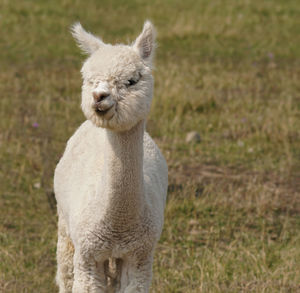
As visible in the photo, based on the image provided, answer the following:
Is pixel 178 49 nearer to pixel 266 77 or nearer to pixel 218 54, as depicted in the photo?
pixel 218 54

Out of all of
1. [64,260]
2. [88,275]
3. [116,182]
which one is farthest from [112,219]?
[64,260]

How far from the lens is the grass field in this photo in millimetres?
4730

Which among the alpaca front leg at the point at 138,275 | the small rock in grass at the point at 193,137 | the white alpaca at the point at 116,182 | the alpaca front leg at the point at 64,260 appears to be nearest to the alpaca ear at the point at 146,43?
the white alpaca at the point at 116,182

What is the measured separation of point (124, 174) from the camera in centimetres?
312

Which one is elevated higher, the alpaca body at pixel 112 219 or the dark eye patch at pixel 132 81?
the dark eye patch at pixel 132 81

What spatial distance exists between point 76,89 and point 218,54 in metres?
3.13

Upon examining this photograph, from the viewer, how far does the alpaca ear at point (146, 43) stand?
3.19 m

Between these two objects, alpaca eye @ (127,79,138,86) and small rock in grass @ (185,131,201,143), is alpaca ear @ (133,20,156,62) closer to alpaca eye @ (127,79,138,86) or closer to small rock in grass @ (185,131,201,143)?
alpaca eye @ (127,79,138,86)

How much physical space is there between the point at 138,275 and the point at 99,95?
1059 millimetres

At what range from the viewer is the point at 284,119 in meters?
7.67

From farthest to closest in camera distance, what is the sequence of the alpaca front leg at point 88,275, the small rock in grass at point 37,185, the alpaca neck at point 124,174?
the small rock in grass at point 37,185
the alpaca front leg at point 88,275
the alpaca neck at point 124,174

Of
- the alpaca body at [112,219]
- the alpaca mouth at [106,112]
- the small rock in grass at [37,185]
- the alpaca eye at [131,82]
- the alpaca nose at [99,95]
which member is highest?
the alpaca eye at [131,82]

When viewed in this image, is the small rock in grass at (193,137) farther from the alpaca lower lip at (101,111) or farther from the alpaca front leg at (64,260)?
the alpaca lower lip at (101,111)

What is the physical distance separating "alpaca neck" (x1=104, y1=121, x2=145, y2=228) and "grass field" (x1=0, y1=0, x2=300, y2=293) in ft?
3.63
